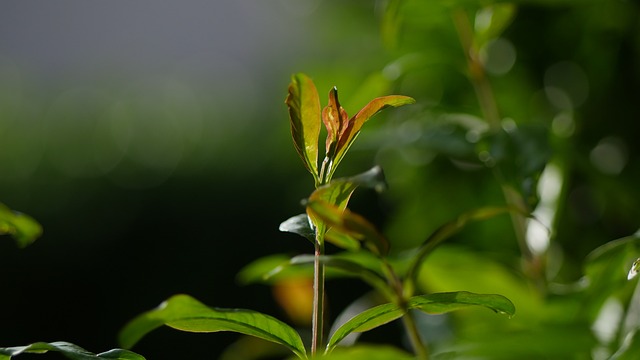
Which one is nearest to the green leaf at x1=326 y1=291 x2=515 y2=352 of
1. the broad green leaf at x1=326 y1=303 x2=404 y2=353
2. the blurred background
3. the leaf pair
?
the broad green leaf at x1=326 y1=303 x2=404 y2=353

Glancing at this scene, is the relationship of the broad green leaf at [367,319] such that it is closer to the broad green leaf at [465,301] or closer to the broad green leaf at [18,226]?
the broad green leaf at [465,301]

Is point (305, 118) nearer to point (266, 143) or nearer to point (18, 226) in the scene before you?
point (18, 226)

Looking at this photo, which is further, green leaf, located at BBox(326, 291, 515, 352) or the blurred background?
the blurred background

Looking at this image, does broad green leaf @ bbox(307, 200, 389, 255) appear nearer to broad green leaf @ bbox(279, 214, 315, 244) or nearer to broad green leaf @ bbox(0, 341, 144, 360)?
broad green leaf @ bbox(279, 214, 315, 244)

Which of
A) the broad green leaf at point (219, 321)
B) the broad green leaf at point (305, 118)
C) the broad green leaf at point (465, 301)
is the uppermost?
the broad green leaf at point (305, 118)

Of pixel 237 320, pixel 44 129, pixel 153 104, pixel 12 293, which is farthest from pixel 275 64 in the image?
pixel 237 320

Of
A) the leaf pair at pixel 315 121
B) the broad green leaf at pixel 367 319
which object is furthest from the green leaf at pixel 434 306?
the leaf pair at pixel 315 121

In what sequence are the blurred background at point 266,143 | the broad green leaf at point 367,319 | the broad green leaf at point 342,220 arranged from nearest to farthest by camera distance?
1. the broad green leaf at point 342,220
2. the broad green leaf at point 367,319
3. the blurred background at point 266,143
